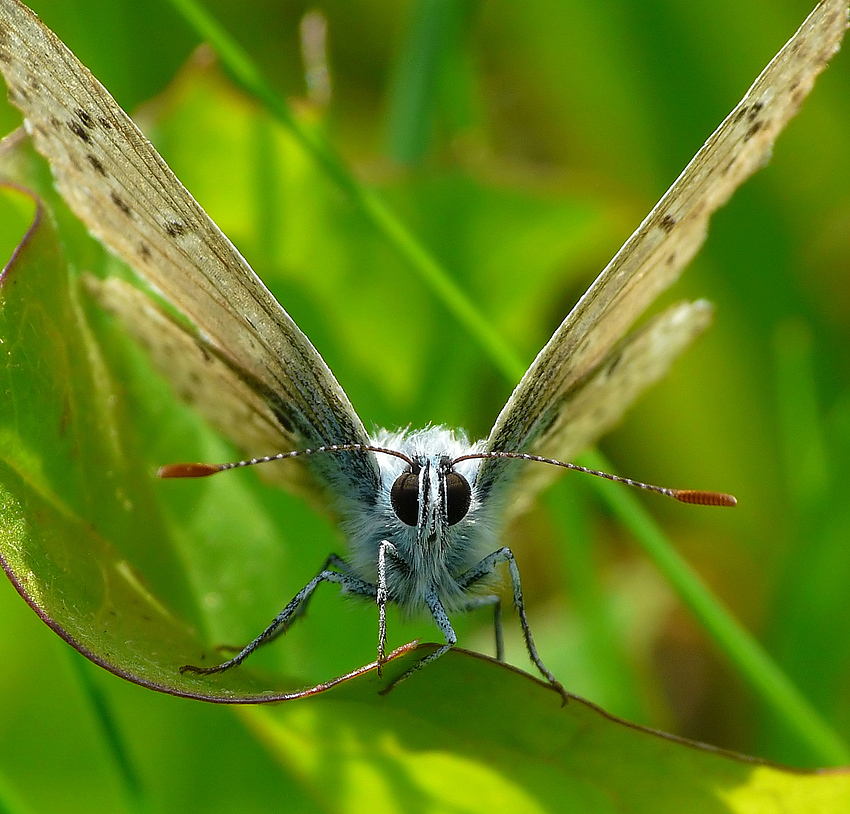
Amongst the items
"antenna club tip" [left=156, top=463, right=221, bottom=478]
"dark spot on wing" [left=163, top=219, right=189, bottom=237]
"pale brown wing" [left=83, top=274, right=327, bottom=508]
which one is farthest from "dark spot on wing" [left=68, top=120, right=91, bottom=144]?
"antenna club tip" [left=156, top=463, right=221, bottom=478]

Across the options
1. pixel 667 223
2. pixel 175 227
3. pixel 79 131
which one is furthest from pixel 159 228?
pixel 667 223

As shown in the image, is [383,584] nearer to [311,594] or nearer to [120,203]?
[311,594]

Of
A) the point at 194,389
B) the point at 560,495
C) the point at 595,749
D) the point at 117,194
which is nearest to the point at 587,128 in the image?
the point at 560,495

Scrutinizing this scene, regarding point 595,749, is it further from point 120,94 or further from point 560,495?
point 120,94

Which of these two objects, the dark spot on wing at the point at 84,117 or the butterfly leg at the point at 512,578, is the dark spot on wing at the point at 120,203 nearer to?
the dark spot on wing at the point at 84,117

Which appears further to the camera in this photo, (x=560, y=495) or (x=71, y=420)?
(x=560, y=495)
